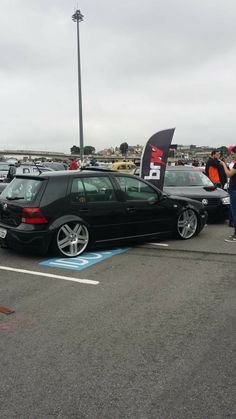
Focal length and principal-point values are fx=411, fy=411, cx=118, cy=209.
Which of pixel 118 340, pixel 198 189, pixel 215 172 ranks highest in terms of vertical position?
pixel 215 172

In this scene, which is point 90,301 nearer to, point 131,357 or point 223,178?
point 131,357

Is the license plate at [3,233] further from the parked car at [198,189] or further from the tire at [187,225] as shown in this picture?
the parked car at [198,189]

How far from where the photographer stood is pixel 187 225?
26.3 ft

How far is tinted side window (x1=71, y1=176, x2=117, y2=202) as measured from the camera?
6.69 m

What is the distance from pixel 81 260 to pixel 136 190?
1779 millimetres

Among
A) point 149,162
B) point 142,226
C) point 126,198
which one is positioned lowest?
point 142,226

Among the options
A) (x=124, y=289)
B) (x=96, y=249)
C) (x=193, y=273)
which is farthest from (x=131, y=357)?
(x=96, y=249)

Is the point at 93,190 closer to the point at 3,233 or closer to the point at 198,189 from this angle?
the point at 3,233

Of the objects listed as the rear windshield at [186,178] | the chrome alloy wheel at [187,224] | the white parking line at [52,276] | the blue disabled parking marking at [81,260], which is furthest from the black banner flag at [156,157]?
the white parking line at [52,276]

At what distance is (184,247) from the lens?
7238 mm

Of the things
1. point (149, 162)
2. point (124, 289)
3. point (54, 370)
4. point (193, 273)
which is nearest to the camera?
point (54, 370)

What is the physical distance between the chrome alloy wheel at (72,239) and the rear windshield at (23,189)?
726 mm

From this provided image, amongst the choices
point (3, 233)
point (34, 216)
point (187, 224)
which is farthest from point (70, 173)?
point (187, 224)

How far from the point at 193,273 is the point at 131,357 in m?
2.50
